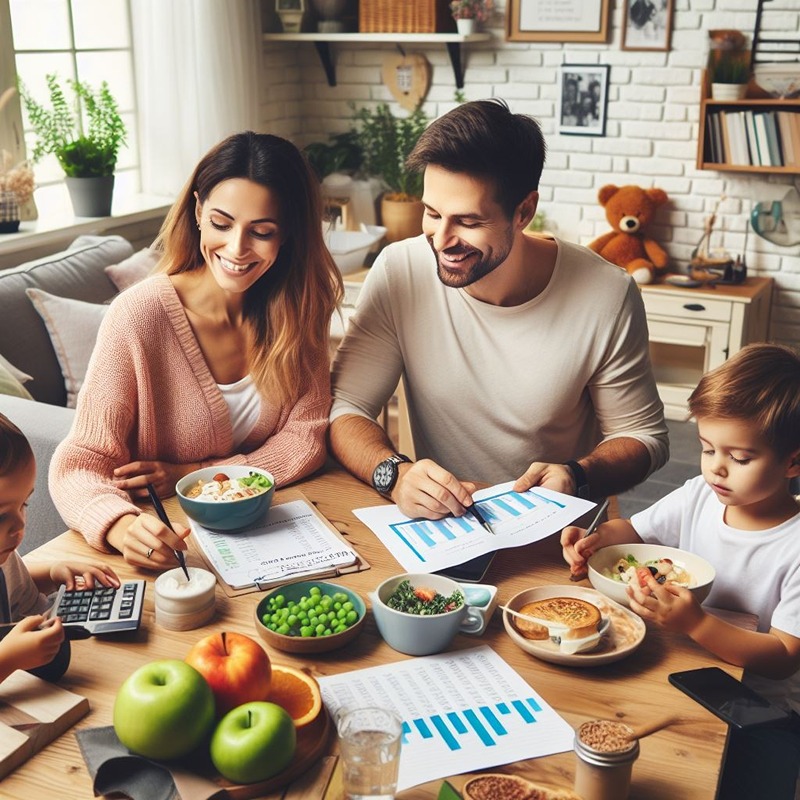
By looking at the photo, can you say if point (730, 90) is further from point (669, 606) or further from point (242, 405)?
point (669, 606)

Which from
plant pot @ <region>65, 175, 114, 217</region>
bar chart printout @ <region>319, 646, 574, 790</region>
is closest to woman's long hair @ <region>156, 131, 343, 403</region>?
bar chart printout @ <region>319, 646, 574, 790</region>

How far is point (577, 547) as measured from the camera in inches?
56.7

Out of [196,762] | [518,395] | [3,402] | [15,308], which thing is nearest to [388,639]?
[196,762]

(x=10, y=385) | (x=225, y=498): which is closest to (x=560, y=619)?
(x=225, y=498)

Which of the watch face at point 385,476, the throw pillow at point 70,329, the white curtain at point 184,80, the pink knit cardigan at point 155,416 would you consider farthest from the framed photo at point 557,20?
the watch face at point 385,476

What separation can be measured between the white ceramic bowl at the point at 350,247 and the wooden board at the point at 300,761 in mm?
3188

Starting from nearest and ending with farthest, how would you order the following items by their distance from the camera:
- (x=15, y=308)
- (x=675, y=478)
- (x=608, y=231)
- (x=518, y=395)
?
(x=518, y=395), (x=15, y=308), (x=675, y=478), (x=608, y=231)

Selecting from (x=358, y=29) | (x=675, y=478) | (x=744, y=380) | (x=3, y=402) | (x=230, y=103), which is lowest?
(x=675, y=478)

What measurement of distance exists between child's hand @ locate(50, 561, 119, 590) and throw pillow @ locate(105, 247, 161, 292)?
6.30 ft

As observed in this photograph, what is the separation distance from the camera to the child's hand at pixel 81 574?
1.36 meters

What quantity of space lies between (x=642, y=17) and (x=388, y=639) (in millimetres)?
3708

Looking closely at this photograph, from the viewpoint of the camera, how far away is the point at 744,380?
56.4 inches

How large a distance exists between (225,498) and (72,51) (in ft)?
9.91

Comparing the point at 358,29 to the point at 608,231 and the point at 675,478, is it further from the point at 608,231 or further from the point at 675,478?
the point at 675,478
